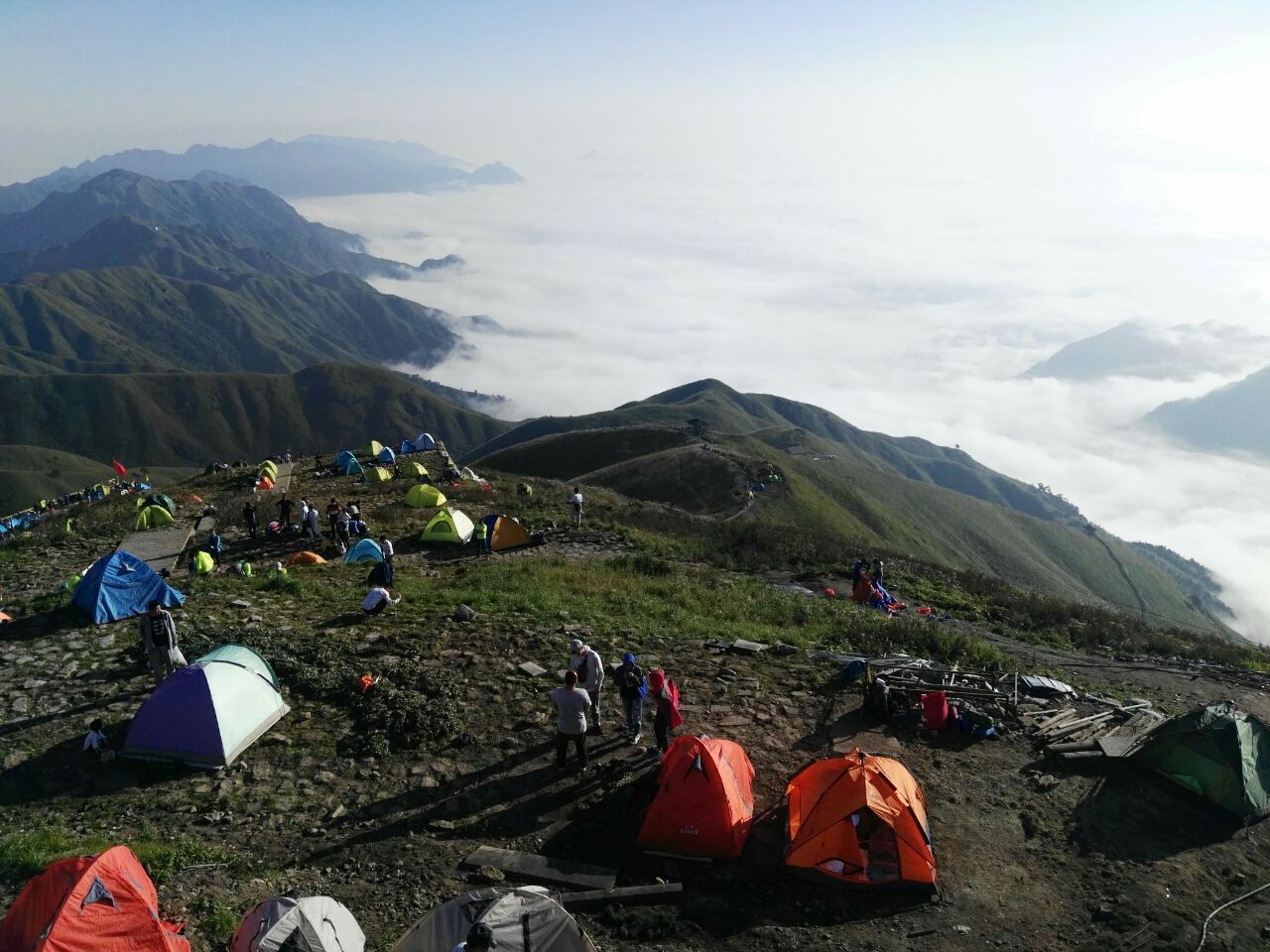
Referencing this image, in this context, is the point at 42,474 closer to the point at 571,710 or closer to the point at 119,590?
the point at 119,590

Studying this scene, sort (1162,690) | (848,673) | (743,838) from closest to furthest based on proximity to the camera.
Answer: (743,838), (848,673), (1162,690)

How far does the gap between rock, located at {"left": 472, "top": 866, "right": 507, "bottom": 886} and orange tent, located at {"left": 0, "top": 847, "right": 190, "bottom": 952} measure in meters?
3.60

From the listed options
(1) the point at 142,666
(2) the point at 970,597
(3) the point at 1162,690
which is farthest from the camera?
(2) the point at 970,597

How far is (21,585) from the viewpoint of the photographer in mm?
22156

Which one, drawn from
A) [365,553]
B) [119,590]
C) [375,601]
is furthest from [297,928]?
[365,553]

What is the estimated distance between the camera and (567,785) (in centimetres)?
1323

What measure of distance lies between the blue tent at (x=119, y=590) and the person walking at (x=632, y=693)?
40.2ft

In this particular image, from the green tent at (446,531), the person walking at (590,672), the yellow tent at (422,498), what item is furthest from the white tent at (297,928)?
the yellow tent at (422,498)

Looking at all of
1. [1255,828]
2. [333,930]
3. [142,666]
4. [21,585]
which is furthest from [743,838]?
[21,585]

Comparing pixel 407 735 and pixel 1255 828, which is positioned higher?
pixel 407 735

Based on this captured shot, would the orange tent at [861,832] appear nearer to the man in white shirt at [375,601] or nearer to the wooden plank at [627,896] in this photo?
the wooden plank at [627,896]

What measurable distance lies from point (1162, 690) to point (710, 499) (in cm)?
4681

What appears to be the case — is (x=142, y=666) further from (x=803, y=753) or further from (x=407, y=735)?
(x=803, y=753)

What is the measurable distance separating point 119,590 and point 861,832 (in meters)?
18.2
